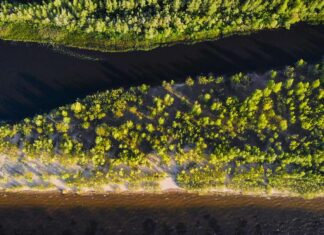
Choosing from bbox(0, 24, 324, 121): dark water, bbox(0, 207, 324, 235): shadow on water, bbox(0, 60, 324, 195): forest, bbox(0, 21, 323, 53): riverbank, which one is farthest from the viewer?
bbox(0, 21, 323, 53): riverbank

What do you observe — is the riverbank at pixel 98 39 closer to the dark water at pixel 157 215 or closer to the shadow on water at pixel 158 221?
the dark water at pixel 157 215

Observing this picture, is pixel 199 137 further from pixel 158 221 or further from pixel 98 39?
pixel 98 39

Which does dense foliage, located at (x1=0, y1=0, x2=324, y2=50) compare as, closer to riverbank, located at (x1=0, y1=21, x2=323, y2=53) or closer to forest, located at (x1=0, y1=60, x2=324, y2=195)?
riverbank, located at (x1=0, y1=21, x2=323, y2=53)

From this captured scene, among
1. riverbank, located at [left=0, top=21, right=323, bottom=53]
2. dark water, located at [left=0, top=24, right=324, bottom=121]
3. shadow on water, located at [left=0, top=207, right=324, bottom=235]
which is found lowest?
shadow on water, located at [left=0, top=207, right=324, bottom=235]

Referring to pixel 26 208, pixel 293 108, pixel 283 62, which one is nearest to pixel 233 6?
pixel 283 62

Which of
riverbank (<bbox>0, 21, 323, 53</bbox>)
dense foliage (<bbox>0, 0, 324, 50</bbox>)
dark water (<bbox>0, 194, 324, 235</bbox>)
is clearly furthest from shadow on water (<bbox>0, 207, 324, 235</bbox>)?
dense foliage (<bbox>0, 0, 324, 50</bbox>)

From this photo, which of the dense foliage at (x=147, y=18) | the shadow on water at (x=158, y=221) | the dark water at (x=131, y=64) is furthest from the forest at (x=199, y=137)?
the dense foliage at (x=147, y=18)

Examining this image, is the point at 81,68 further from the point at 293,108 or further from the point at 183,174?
the point at 293,108
